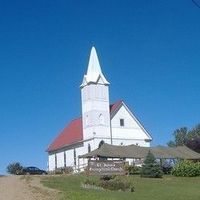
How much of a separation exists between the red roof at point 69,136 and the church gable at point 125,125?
5.77 metres

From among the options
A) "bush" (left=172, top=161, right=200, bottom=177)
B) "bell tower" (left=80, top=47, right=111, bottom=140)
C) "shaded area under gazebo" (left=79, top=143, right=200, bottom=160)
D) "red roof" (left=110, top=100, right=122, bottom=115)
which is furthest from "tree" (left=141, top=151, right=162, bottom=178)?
"red roof" (left=110, top=100, right=122, bottom=115)

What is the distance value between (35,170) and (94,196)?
43.1 meters

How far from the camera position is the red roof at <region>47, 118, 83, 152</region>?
87.2 m

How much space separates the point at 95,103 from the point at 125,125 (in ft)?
19.9

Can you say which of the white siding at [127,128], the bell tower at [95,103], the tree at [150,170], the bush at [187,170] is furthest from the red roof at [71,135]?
the tree at [150,170]

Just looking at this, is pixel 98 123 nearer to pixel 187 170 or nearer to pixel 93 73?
pixel 93 73

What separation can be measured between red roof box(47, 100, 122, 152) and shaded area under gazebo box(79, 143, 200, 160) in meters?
22.9

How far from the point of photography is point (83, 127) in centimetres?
8562

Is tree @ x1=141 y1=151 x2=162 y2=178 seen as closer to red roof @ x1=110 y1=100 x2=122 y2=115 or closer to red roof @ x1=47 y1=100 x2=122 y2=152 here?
red roof @ x1=110 y1=100 x2=122 y2=115

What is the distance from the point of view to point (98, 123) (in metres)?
82.4

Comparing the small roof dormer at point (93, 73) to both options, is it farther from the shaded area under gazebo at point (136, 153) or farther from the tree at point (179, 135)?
the tree at point (179, 135)

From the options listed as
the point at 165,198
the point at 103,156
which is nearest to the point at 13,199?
the point at 165,198

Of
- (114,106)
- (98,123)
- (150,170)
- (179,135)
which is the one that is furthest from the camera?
(179,135)

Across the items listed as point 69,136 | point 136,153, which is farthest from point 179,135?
point 136,153
